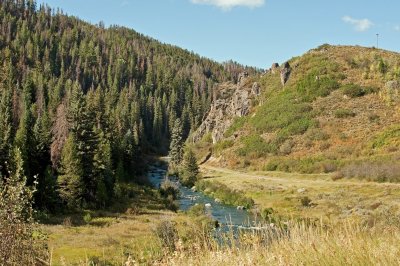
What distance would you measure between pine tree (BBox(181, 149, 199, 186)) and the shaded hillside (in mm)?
12523

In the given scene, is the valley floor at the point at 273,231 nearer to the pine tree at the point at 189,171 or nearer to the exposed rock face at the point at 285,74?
the pine tree at the point at 189,171

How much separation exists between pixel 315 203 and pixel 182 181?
37830 millimetres

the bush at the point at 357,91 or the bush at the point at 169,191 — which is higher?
the bush at the point at 357,91

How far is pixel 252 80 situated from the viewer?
144 meters

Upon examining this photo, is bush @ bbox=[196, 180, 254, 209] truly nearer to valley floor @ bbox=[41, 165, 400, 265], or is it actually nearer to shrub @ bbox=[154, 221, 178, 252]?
valley floor @ bbox=[41, 165, 400, 265]

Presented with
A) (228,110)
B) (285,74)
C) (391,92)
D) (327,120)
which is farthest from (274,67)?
(391,92)

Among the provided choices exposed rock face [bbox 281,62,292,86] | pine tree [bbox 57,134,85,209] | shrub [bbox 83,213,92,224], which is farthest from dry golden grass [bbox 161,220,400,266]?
exposed rock face [bbox 281,62,292,86]

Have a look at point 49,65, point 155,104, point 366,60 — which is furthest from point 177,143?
Result: point 49,65

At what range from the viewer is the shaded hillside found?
74500 mm

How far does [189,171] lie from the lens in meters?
84.2

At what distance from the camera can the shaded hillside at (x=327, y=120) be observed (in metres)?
74.5

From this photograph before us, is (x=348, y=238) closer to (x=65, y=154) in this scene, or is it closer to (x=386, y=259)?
(x=386, y=259)

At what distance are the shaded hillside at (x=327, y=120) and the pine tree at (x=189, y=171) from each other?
12.5 m

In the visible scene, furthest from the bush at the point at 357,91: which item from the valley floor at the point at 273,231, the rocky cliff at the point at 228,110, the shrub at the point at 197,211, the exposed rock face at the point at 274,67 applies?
the shrub at the point at 197,211
